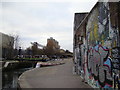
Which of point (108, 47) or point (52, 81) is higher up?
point (108, 47)

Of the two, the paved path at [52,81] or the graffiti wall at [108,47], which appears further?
the paved path at [52,81]

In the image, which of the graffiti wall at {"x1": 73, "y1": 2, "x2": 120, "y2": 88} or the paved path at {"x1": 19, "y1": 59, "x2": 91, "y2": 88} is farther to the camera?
the paved path at {"x1": 19, "y1": 59, "x2": 91, "y2": 88}

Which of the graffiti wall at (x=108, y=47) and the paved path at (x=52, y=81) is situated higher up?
the graffiti wall at (x=108, y=47)

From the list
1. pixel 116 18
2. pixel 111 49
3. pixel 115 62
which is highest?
pixel 116 18

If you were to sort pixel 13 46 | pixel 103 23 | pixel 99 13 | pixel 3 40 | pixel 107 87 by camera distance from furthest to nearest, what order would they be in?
pixel 3 40, pixel 13 46, pixel 99 13, pixel 103 23, pixel 107 87

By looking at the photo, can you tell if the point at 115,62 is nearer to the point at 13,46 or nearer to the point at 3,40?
the point at 13,46

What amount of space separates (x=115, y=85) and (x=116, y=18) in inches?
91.2

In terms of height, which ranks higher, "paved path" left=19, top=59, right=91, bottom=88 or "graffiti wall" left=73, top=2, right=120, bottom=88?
"graffiti wall" left=73, top=2, right=120, bottom=88

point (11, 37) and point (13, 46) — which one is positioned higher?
point (11, 37)

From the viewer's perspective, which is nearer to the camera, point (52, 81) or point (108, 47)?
point (108, 47)

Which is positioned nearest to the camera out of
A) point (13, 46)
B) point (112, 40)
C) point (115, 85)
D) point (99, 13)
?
point (115, 85)

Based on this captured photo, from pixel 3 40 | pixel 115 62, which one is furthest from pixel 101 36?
pixel 3 40

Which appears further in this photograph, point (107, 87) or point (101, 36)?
point (101, 36)

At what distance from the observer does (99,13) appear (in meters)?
6.58
